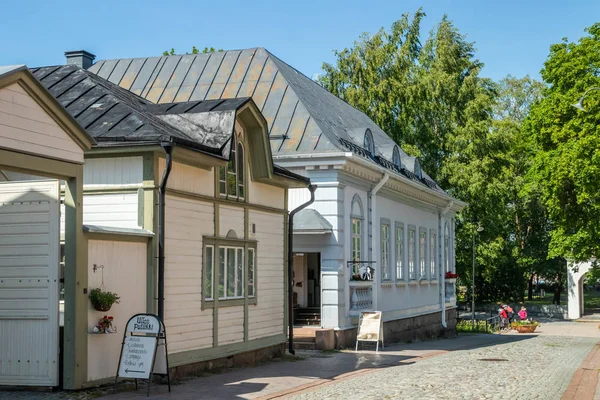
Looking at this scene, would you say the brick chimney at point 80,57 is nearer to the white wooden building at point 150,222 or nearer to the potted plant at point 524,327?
the white wooden building at point 150,222

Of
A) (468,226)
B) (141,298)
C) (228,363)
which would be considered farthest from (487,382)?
(468,226)

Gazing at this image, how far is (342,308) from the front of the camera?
Answer: 23.9 meters

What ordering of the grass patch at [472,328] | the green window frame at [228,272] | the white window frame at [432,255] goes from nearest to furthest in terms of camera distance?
the green window frame at [228,272] < the white window frame at [432,255] < the grass patch at [472,328]

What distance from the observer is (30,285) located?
42.6ft

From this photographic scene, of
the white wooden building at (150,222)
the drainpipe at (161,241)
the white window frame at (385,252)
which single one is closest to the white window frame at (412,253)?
the white window frame at (385,252)

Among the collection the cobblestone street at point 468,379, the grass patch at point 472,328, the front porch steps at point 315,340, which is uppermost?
the front porch steps at point 315,340

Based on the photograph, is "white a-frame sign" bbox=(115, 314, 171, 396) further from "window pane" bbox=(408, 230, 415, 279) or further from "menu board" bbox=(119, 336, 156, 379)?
"window pane" bbox=(408, 230, 415, 279)

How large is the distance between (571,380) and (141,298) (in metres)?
7.96

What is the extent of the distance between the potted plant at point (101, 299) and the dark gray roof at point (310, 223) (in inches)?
398

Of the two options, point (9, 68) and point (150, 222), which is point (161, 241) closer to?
point (150, 222)

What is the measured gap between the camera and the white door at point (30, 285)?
42.0 ft

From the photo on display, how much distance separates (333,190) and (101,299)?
37.5ft

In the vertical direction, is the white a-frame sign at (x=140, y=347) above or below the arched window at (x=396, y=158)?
below

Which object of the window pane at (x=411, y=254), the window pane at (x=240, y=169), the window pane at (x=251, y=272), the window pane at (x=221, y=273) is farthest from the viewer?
the window pane at (x=411, y=254)
